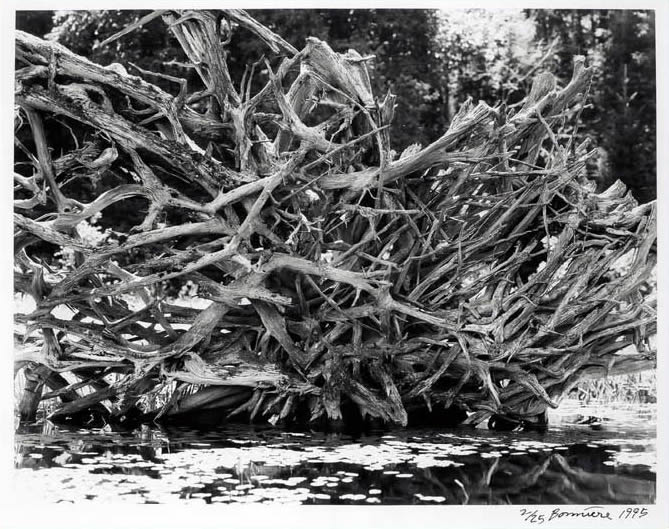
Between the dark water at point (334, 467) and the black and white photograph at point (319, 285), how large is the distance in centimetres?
2

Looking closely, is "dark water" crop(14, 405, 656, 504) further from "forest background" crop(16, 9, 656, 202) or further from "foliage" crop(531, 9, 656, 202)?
"foliage" crop(531, 9, 656, 202)

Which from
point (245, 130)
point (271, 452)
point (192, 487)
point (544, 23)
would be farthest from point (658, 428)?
point (544, 23)

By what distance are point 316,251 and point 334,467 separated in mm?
1375

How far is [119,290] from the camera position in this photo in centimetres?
533

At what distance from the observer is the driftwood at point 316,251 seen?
17.0ft

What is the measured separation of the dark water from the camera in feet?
14.2

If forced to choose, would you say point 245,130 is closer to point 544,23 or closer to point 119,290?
point 119,290

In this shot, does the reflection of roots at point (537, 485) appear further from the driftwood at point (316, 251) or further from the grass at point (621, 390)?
the grass at point (621, 390)

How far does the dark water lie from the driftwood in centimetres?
45

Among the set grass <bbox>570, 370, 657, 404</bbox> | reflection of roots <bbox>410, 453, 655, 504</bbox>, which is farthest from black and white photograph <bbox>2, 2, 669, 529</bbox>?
grass <bbox>570, 370, 657, 404</bbox>

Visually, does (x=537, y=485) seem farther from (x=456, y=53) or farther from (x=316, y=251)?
(x=456, y=53)

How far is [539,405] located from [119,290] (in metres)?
2.80

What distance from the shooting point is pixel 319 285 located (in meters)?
5.75

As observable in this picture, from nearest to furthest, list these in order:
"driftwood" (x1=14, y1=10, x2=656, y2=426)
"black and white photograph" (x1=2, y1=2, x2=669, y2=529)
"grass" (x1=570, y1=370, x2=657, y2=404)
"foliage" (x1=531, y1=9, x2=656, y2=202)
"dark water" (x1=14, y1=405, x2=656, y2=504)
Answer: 1. "dark water" (x1=14, y1=405, x2=656, y2=504)
2. "black and white photograph" (x1=2, y1=2, x2=669, y2=529)
3. "driftwood" (x1=14, y1=10, x2=656, y2=426)
4. "grass" (x1=570, y1=370, x2=657, y2=404)
5. "foliage" (x1=531, y1=9, x2=656, y2=202)
